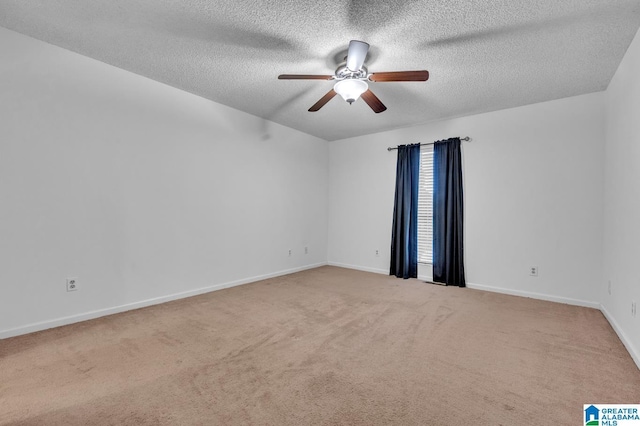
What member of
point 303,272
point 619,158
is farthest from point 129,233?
point 619,158

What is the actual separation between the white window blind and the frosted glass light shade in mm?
2559

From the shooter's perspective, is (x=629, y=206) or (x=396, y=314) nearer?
(x=629, y=206)

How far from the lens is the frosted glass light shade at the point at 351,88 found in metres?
2.67

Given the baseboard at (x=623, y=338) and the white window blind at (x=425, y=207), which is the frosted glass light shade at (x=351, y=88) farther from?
the baseboard at (x=623, y=338)

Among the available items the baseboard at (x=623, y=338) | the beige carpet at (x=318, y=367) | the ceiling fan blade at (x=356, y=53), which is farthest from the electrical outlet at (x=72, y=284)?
the baseboard at (x=623, y=338)

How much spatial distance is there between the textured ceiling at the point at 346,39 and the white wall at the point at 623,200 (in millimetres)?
286

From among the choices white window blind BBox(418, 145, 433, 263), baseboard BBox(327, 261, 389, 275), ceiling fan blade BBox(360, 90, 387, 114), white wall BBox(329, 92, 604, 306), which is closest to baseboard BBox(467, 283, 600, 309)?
white wall BBox(329, 92, 604, 306)

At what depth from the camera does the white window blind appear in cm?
483

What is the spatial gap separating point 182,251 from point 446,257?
3.91 m

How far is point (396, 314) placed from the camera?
3240 mm

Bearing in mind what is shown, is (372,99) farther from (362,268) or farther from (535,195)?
(362,268)

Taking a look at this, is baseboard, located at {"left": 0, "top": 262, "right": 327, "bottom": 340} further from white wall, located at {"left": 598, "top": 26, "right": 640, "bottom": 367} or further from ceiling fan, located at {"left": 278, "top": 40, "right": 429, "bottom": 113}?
white wall, located at {"left": 598, "top": 26, "right": 640, "bottom": 367}

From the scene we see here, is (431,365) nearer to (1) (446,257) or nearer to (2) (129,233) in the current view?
(1) (446,257)

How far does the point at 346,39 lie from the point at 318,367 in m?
2.68
